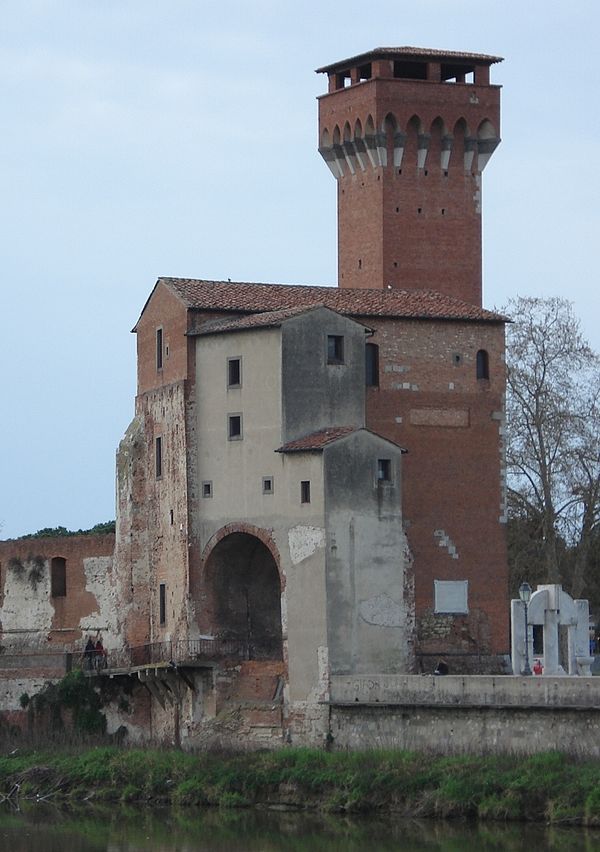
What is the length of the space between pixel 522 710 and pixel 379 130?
18555mm

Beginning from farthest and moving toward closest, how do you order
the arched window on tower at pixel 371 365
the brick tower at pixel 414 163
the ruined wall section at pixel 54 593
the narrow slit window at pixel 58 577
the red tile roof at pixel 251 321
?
the brick tower at pixel 414 163 → the narrow slit window at pixel 58 577 → the ruined wall section at pixel 54 593 → the arched window on tower at pixel 371 365 → the red tile roof at pixel 251 321

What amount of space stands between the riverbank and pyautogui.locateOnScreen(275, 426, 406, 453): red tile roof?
6.23 m

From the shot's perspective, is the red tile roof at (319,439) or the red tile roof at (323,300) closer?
the red tile roof at (319,439)

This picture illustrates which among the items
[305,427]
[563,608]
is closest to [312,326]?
[305,427]

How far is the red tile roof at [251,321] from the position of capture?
57531 mm

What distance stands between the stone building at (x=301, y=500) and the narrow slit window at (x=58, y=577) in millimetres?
2254

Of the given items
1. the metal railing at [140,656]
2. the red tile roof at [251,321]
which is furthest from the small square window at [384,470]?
the metal railing at [140,656]

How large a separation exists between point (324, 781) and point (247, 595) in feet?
23.3

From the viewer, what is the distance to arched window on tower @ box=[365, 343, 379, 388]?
59188 mm

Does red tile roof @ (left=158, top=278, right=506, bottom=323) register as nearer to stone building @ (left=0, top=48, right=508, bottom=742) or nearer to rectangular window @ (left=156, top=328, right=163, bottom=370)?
stone building @ (left=0, top=48, right=508, bottom=742)

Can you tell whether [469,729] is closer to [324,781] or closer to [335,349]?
[324,781]

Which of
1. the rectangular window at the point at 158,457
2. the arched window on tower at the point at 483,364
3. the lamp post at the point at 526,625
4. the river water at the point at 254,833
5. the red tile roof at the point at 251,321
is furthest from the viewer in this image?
the rectangular window at the point at 158,457

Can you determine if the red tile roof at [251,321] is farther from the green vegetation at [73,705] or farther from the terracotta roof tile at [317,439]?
the green vegetation at [73,705]

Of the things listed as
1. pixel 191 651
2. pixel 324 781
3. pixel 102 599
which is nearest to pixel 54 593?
pixel 102 599
